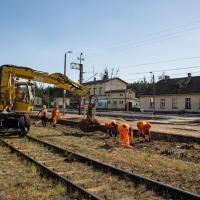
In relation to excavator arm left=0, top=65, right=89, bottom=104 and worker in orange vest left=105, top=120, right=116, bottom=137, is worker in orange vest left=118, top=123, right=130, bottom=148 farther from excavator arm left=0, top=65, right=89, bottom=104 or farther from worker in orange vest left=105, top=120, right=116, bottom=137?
excavator arm left=0, top=65, right=89, bottom=104

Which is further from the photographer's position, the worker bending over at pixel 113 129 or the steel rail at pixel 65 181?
the worker bending over at pixel 113 129

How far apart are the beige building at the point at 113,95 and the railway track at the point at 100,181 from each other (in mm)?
57829

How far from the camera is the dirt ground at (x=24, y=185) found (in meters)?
6.49

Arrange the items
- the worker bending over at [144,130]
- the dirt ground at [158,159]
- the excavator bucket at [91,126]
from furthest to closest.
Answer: the excavator bucket at [91,126] < the worker bending over at [144,130] < the dirt ground at [158,159]

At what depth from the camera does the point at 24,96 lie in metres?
17.5

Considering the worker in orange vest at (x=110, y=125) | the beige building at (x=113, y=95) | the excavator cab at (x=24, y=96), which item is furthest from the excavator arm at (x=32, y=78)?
the beige building at (x=113, y=95)

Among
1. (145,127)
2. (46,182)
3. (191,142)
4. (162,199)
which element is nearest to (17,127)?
(145,127)

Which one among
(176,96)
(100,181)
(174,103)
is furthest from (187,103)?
(100,181)

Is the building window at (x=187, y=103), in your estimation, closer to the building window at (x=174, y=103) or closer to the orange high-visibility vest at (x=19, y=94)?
the building window at (x=174, y=103)

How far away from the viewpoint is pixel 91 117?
19062 millimetres

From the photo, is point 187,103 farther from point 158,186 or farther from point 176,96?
point 158,186

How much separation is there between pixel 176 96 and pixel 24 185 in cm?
4968

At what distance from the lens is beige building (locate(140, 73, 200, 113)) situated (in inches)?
2036

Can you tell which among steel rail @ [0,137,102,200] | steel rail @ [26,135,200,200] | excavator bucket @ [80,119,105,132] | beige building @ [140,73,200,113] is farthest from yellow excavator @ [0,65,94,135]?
beige building @ [140,73,200,113]
